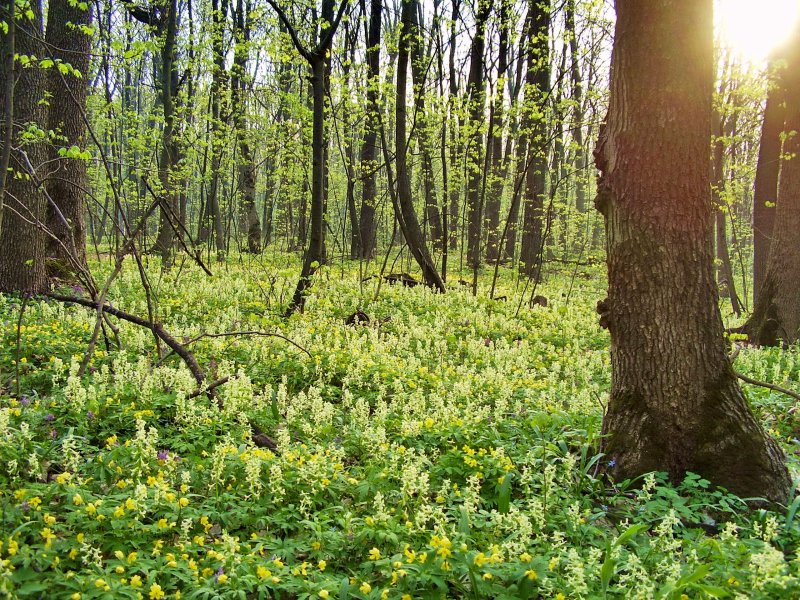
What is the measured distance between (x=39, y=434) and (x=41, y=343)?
280 centimetres

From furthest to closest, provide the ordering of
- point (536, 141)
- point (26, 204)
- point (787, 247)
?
point (536, 141) → point (787, 247) → point (26, 204)

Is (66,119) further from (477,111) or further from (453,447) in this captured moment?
(477,111)

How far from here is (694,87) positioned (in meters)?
3.70

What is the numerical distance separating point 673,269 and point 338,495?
294cm

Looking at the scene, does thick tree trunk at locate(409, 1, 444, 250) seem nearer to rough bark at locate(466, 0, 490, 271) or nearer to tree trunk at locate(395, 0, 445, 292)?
tree trunk at locate(395, 0, 445, 292)

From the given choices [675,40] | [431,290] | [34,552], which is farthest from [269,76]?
[34,552]

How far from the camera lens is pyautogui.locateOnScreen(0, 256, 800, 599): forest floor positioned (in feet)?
7.77

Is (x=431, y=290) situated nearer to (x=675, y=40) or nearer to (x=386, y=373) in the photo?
(x=386, y=373)

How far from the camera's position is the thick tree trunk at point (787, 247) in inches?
339

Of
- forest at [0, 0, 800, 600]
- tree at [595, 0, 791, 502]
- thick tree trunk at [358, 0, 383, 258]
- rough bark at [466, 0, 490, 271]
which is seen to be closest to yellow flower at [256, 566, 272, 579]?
forest at [0, 0, 800, 600]

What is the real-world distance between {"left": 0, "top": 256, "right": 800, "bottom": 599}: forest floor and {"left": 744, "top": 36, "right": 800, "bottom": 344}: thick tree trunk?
148 inches

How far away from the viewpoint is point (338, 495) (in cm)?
326

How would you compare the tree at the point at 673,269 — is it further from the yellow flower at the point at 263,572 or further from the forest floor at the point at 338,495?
the yellow flower at the point at 263,572

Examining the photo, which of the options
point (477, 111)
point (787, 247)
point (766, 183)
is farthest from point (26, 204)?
point (766, 183)
